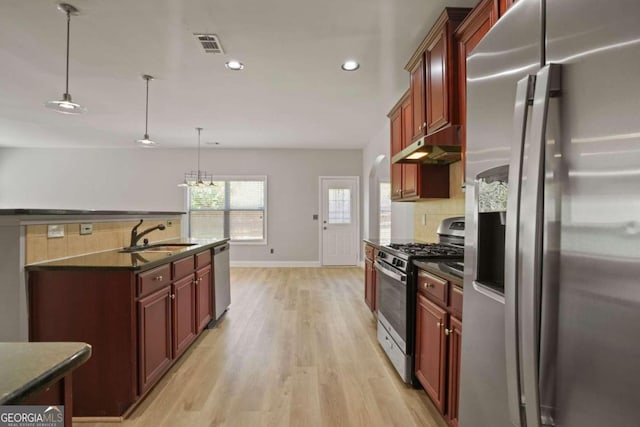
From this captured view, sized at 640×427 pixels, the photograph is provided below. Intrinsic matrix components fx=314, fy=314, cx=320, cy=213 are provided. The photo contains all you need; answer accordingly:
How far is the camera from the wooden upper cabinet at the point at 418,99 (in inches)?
103

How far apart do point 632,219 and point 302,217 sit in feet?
21.8

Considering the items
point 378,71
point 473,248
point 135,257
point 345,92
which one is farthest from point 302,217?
point 473,248

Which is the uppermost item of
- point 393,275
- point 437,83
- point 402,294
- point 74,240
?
point 437,83

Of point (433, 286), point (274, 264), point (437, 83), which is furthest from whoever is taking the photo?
point (274, 264)

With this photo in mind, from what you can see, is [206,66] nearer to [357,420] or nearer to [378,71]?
[378,71]

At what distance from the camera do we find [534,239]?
2.35 feet

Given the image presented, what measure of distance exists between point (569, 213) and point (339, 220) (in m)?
6.46

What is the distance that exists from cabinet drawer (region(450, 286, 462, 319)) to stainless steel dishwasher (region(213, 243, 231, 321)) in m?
2.53

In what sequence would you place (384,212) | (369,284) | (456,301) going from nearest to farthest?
(456,301)
(369,284)
(384,212)

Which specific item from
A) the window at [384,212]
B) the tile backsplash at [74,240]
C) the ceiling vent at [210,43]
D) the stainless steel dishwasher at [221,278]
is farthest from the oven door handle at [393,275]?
the window at [384,212]

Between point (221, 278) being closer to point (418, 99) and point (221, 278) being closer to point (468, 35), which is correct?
point (418, 99)

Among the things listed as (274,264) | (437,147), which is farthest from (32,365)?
(274,264)

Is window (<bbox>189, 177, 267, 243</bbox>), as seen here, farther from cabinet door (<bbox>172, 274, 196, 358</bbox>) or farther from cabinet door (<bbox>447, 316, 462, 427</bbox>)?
cabinet door (<bbox>447, 316, 462, 427</bbox>)

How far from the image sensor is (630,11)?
0.56m
